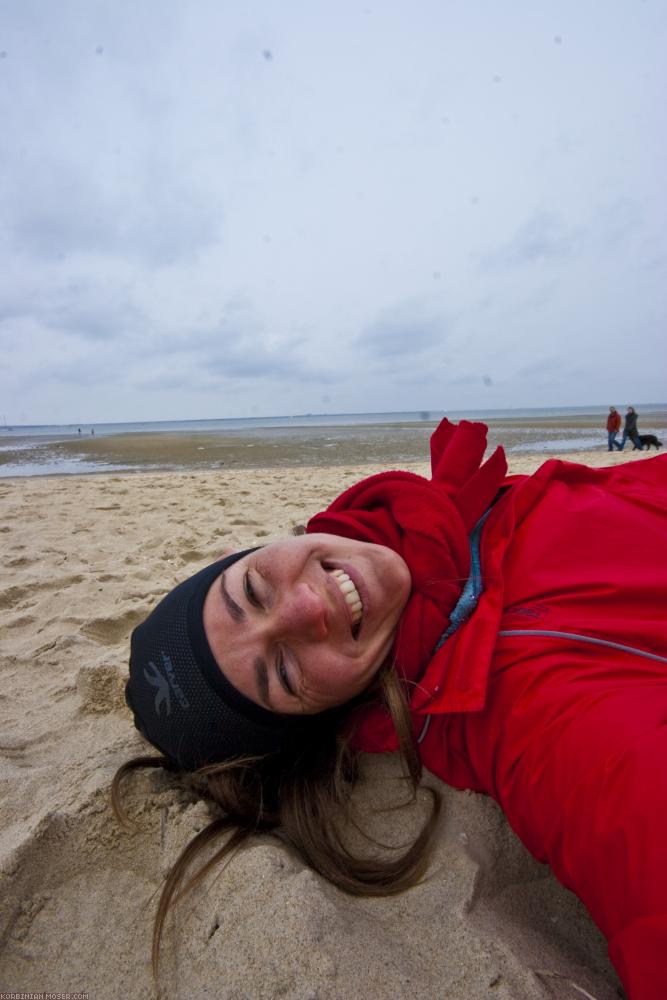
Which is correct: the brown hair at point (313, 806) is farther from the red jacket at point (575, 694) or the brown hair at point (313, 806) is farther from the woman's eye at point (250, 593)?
the woman's eye at point (250, 593)

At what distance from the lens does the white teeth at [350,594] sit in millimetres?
1851

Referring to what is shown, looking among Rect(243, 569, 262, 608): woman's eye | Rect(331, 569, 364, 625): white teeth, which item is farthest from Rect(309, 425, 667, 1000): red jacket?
Rect(243, 569, 262, 608): woman's eye

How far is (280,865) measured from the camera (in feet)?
5.18

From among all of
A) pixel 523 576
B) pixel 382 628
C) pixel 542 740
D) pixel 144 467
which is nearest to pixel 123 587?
pixel 382 628

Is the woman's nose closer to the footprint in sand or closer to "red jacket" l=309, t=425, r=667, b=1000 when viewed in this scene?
"red jacket" l=309, t=425, r=667, b=1000

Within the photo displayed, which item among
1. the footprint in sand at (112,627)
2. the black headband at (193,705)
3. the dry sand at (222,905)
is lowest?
the dry sand at (222,905)

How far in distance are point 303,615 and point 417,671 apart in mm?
543

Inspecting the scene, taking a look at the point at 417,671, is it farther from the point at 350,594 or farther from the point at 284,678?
the point at 284,678

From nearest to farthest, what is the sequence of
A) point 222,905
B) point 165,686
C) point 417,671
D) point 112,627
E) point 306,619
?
point 222,905 < point 306,619 < point 165,686 < point 417,671 < point 112,627

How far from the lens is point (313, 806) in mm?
1840

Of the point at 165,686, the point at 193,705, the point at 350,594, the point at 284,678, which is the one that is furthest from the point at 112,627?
the point at 350,594

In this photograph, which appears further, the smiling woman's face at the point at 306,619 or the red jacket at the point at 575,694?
the smiling woman's face at the point at 306,619

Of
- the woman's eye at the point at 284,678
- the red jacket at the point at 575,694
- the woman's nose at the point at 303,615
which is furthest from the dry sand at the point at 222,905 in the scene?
the woman's nose at the point at 303,615

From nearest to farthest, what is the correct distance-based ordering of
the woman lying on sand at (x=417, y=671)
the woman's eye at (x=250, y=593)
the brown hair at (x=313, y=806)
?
1. the woman lying on sand at (x=417, y=671)
2. the brown hair at (x=313, y=806)
3. the woman's eye at (x=250, y=593)
